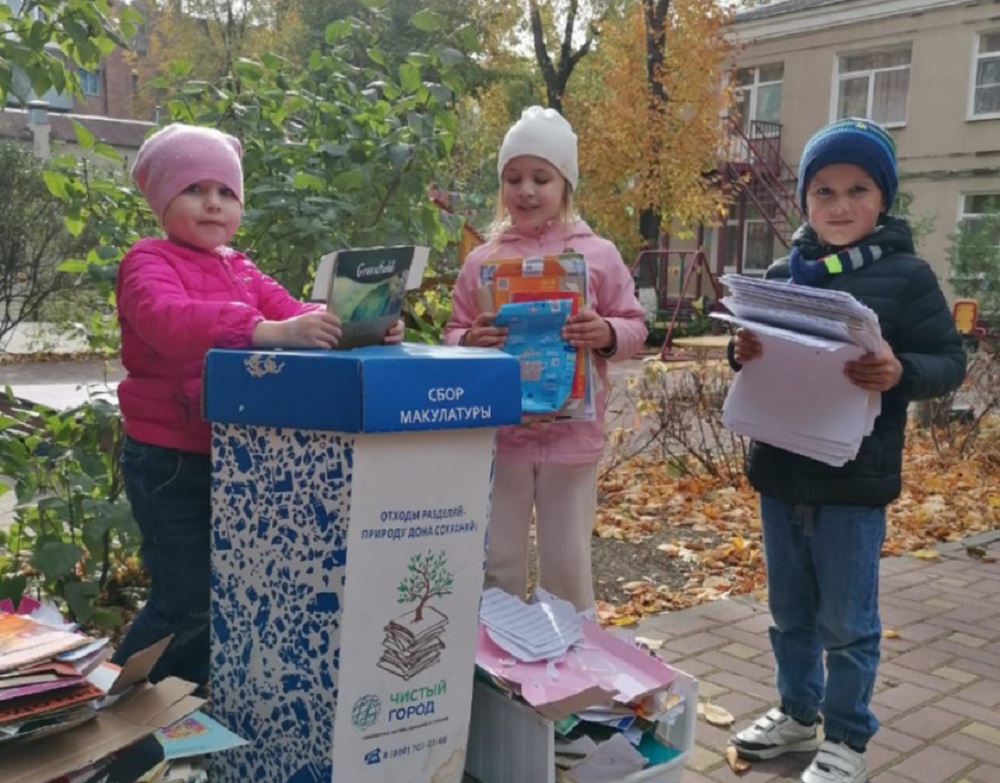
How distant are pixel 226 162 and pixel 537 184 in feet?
3.02

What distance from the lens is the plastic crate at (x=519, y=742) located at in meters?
2.19

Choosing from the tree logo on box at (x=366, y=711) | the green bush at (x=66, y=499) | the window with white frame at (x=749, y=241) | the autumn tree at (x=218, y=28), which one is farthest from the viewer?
the autumn tree at (x=218, y=28)

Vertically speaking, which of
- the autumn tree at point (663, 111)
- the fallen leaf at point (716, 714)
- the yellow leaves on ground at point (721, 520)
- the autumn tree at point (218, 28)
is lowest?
the yellow leaves on ground at point (721, 520)

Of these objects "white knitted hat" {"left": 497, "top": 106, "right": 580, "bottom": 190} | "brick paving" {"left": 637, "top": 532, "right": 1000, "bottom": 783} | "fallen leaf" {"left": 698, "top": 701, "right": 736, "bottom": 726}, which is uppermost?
"white knitted hat" {"left": 497, "top": 106, "right": 580, "bottom": 190}

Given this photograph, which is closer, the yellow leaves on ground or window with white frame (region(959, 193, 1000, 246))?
the yellow leaves on ground

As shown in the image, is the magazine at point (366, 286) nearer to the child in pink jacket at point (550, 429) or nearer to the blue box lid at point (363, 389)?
the blue box lid at point (363, 389)

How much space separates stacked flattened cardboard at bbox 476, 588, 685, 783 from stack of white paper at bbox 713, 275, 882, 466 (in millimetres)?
703

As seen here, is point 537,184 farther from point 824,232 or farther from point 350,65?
point 350,65

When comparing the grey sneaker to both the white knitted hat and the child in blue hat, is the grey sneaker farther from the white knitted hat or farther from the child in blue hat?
the white knitted hat

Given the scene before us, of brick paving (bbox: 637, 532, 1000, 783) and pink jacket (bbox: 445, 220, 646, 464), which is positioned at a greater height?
pink jacket (bbox: 445, 220, 646, 464)

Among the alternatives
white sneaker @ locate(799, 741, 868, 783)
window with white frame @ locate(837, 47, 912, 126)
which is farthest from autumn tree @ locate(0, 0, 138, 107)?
window with white frame @ locate(837, 47, 912, 126)

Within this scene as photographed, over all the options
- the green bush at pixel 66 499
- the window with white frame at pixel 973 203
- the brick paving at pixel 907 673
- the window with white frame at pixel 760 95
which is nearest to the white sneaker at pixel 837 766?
the brick paving at pixel 907 673

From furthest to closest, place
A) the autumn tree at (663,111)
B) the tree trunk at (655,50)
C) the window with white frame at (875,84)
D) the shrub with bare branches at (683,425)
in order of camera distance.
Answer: the window with white frame at (875,84) → the autumn tree at (663,111) → the tree trunk at (655,50) → the shrub with bare branches at (683,425)

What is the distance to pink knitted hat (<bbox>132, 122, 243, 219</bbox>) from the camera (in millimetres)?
2354
